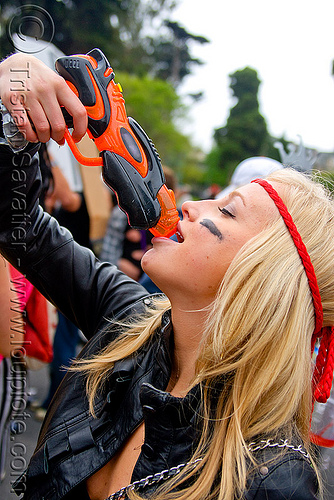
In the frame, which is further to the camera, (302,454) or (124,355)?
(124,355)

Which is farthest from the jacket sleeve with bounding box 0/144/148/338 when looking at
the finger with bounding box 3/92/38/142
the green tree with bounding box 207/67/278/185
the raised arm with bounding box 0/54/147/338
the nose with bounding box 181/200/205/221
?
the green tree with bounding box 207/67/278/185

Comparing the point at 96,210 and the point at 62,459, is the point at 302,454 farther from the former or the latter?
the point at 96,210

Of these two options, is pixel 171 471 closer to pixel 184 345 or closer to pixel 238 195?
pixel 184 345

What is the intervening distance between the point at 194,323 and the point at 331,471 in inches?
56.4

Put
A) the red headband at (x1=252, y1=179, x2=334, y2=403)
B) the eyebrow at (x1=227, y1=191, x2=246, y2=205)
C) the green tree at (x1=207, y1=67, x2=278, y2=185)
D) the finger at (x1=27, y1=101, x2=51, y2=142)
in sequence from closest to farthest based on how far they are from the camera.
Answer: the finger at (x1=27, y1=101, x2=51, y2=142)
the red headband at (x1=252, y1=179, x2=334, y2=403)
the eyebrow at (x1=227, y1=191, x2=246, y2=205)
the green tree at (x1=207, y1=67, x2=278, y2=185)

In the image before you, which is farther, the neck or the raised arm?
the neck

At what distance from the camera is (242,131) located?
46219mm

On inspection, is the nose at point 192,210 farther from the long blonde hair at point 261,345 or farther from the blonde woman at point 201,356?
the long blonde hair at point 261,345

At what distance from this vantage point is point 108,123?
1.30 meters

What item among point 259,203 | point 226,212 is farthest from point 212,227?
point 259,203

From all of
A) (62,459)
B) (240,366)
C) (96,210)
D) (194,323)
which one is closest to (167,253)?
(194,323)

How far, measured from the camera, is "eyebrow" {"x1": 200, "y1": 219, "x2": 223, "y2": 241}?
1408mm

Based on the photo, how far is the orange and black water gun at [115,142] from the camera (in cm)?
126

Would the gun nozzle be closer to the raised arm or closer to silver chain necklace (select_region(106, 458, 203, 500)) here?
the raised arm
